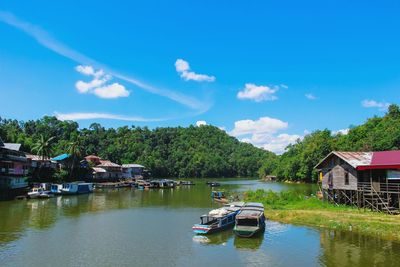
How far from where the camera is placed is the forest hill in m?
93.9

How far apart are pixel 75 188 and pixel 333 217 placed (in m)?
56.3

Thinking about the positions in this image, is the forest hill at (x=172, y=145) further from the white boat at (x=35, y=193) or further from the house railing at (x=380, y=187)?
the house railing at (x=380, y=187)

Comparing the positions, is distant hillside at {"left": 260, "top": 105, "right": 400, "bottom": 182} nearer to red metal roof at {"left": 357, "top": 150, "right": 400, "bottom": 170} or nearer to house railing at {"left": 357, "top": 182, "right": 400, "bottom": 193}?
red metal roof at {"left": 357, "top": 150, "right": 400, "bottom": 170}

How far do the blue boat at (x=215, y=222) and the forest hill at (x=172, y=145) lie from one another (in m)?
57.2

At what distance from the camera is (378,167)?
38906mm

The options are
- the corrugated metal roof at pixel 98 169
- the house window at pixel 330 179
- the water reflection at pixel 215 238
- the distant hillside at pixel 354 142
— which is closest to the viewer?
the water reflection at pixel 215 238

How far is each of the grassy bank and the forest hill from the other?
44.1 m

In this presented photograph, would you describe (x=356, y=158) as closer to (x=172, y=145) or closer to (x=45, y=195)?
(x=45, y=195)

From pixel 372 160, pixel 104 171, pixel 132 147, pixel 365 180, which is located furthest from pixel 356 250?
pixel 132 147

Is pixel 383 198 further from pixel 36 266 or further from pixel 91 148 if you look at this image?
pixel 91 148

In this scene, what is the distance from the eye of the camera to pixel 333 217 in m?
36.6

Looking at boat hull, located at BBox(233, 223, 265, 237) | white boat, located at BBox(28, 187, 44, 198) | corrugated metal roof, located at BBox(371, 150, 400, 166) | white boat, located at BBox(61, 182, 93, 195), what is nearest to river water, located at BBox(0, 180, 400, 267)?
boat hull, located at BBox(233, 223, 265, 237)

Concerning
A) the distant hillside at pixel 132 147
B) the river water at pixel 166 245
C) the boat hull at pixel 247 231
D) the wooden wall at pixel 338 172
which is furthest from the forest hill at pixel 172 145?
the boat hull at pixel 247 231

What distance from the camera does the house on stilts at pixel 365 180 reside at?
3862 cm
